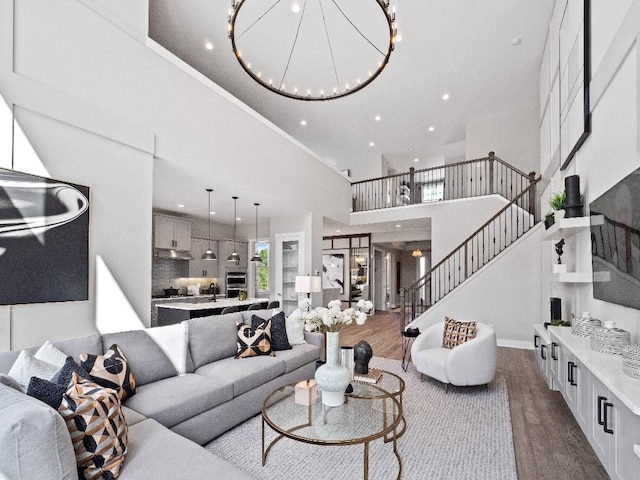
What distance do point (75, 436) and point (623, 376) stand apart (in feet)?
9.32

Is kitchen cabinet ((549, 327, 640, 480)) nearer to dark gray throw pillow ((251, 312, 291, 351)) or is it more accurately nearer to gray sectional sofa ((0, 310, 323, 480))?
gray sectional sofa ((0, 310, 323, 480))

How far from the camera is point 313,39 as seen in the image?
5332 mm

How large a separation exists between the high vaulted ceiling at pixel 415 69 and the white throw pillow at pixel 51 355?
462 centimetres

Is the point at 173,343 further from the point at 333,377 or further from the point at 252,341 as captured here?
the point at 333,377

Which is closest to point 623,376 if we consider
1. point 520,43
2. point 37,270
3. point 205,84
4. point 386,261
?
point 37,270

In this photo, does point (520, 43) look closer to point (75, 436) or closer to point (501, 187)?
point (501, 187)

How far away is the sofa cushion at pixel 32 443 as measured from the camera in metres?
1.28

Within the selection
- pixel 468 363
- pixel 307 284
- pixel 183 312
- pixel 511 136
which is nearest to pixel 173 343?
pixel 183 312

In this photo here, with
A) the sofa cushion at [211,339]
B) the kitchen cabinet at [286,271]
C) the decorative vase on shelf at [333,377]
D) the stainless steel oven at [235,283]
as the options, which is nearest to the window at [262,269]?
the stainless steel oven at [235,283]

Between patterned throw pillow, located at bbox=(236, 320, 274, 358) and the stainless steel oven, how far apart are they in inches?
216

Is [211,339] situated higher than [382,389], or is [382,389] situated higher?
[211,339]

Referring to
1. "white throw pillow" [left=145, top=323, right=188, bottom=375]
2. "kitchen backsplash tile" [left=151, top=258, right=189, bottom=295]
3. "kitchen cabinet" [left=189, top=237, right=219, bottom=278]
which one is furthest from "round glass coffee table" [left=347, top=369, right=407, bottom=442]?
"kitchen cabinet" [left=189, top=237, right=219, bottom=278]

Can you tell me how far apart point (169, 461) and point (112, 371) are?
1.06m

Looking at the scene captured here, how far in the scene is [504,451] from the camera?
2.65 meters
